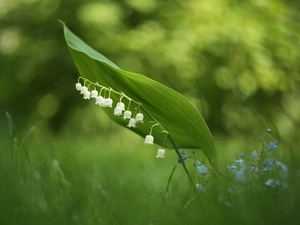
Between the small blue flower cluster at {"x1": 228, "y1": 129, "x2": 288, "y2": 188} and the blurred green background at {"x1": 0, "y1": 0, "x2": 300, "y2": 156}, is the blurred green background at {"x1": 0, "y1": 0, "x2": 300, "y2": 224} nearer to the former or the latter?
the blurred green background at {"x1": 0, "y1": 0, "x2": 300, "y2": 156}

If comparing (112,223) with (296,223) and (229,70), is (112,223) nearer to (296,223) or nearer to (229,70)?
(296,223)

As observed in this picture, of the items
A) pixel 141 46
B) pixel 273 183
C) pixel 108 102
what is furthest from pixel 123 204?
Answer: pixel 141 46

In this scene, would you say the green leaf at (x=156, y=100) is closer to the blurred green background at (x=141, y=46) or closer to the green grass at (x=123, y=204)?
the green grass at (x=123, y=204)

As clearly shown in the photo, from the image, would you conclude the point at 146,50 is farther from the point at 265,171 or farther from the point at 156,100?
the point at 265,171

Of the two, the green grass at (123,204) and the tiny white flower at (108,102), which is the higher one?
the green grass at (123,204)

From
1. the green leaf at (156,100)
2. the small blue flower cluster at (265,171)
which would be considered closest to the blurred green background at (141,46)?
the green leaf at (156,100)

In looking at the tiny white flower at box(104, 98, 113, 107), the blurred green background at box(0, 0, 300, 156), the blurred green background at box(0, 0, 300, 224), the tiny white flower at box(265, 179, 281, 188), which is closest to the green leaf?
the tiny white flower at box(104, 98, 113, 107)
